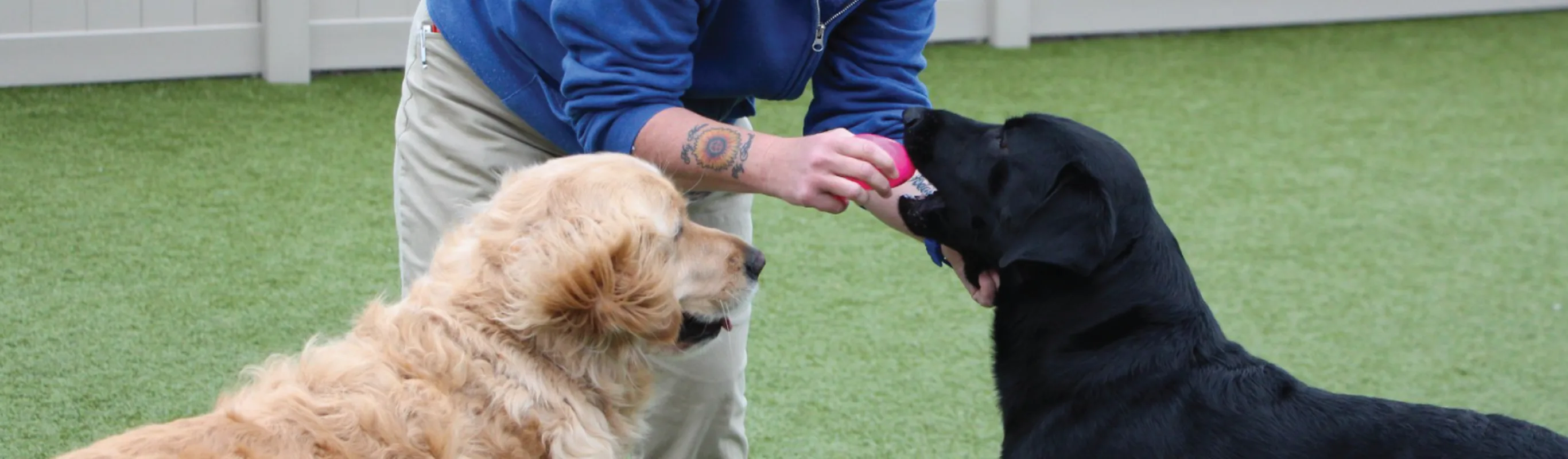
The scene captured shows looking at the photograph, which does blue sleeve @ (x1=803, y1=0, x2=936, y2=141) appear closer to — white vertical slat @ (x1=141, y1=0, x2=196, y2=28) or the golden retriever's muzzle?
the golden retriever's muzzle

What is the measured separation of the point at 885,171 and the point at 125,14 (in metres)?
5.00

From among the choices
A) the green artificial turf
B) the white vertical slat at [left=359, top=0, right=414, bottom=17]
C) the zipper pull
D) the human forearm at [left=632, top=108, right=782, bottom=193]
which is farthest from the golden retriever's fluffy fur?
the white vertical slat at [left=359, top=0, right=414, bottom=17]

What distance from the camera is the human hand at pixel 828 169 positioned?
7.94ft

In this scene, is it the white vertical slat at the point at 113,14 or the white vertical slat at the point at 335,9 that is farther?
the white vertical slat at the point at 335,9

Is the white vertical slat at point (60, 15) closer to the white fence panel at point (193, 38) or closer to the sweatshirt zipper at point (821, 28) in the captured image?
the white fence panel at point (193, 38)

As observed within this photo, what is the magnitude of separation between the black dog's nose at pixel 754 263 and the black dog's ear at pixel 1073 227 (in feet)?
1.30

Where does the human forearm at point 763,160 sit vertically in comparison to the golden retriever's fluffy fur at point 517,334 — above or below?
above

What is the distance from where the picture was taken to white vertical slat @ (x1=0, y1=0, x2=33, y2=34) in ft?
20.6

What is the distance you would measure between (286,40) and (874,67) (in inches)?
174

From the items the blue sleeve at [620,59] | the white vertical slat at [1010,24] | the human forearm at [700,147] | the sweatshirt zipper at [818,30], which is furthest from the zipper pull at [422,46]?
the white vertical slat at [1010,24]

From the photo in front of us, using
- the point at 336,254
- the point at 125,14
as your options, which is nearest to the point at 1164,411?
the point at 336,254

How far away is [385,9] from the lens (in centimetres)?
700

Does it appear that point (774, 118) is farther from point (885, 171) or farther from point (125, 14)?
point (885, 171)

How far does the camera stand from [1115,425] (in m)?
2.52
